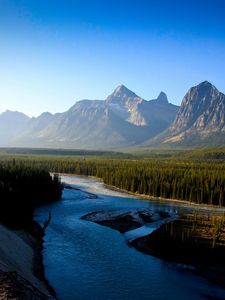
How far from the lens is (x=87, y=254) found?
61.6 m

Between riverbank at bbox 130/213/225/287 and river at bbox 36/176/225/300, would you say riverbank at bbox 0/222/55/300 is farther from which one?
riverbank at bbox 130/213/225/287

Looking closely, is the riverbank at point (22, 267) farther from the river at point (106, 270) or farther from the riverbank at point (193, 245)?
the riverbank at point (193, 245)

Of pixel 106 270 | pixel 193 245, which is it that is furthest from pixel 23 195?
pixel 106 270

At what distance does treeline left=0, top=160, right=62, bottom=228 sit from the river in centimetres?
554

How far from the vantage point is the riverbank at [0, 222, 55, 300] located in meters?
37.5

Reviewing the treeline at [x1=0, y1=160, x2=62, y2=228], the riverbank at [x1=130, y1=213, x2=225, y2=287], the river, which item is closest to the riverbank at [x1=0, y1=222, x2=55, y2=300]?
the river

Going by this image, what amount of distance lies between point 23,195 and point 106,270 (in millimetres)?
40306

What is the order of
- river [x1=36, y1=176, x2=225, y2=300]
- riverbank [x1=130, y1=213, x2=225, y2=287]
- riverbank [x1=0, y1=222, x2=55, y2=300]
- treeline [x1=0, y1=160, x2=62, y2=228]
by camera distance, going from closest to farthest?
riverbank [x1=0, y1=222, x2=55, y2=300], river [x1=36, y1=176, x2=225, y2=300], riverbank [x1=130, y1=213, x2=225, y2=287], treeline [x1=0, y1=160, x2=62, y2=228]

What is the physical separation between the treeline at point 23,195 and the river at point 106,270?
5537 mm

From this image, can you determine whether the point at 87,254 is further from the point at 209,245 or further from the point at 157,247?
the point at 209,245

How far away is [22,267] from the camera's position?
50.4m

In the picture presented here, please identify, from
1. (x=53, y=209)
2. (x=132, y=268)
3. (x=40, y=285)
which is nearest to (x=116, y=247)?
(x=132, y=268)

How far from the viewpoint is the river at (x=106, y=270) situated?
47.7 meters

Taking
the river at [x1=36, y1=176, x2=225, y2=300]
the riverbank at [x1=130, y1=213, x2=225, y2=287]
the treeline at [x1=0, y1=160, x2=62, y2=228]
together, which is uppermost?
the treeline at [x1=0, y1=160, x2=62, y2=228]
